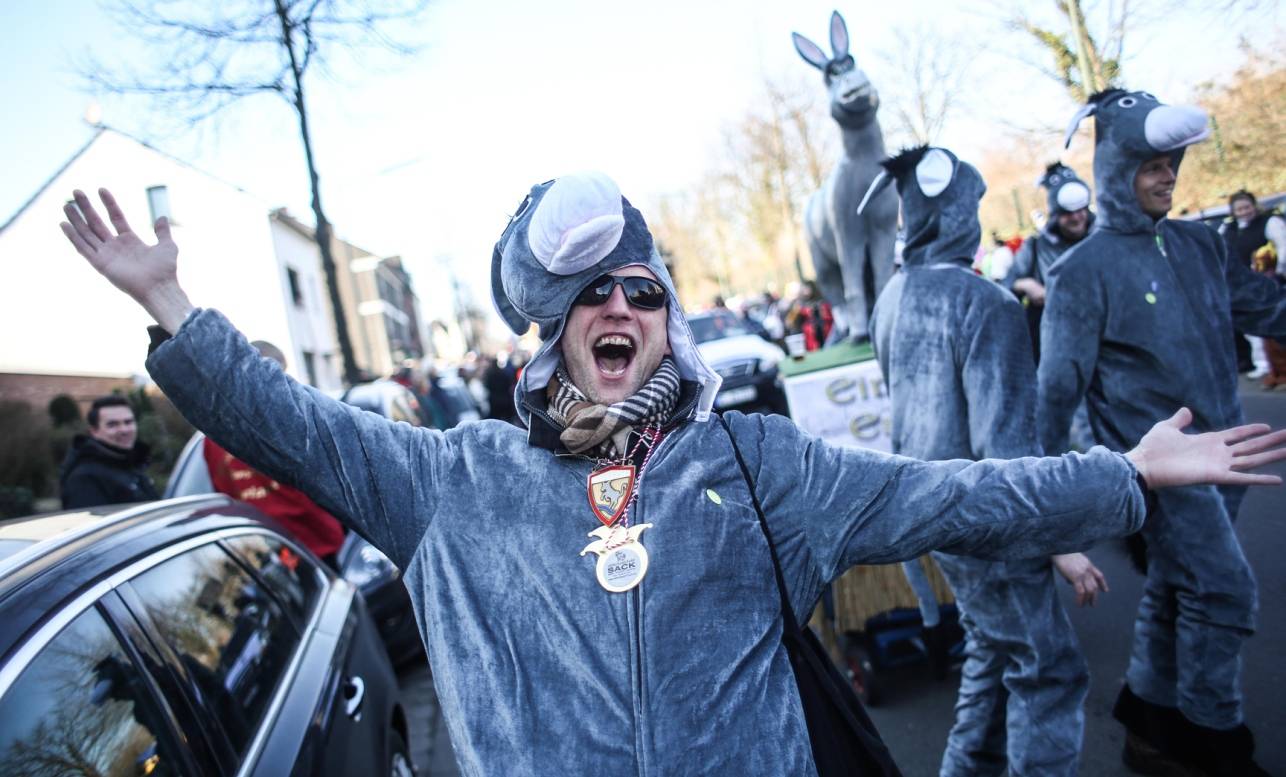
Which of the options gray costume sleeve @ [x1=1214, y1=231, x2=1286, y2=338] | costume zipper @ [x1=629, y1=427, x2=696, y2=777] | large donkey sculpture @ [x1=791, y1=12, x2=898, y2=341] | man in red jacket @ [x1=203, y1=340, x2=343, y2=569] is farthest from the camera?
large donkey sculpture @ [x1=791, y1=12, x2=898, y2=341]

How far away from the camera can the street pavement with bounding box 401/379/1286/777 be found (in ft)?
11.0

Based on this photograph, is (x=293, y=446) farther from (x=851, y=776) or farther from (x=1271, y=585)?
(x=1271, y=585)

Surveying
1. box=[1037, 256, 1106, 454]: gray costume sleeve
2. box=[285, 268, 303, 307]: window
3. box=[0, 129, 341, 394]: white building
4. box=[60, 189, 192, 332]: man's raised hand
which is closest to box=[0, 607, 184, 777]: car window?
box=[60, 189, 192, 332]: man's raised hand

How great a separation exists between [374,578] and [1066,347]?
4.08 m

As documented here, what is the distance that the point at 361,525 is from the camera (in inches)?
66.2

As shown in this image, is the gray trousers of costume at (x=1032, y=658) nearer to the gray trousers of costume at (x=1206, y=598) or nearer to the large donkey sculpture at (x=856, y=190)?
the gray trousers of costume at (x=1206, y=598)

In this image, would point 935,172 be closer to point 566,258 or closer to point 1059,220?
point 566,258

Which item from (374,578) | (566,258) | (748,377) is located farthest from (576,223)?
(748,377)

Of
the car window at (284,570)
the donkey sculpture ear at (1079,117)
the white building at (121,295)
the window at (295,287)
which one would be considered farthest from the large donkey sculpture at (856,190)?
the window at (295,287)

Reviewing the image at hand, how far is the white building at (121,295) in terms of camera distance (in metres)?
23.2

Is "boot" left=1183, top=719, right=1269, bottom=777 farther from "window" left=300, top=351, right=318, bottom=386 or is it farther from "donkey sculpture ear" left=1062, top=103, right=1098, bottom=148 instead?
"window" left=300, top=351, right=318, bottom=386

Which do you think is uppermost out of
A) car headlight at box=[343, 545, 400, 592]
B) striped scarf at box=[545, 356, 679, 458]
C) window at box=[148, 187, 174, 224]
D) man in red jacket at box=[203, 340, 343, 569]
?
window at box=[148, 187, 174, 224]

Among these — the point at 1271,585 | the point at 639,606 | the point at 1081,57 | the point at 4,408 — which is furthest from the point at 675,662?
the point at 1081,57

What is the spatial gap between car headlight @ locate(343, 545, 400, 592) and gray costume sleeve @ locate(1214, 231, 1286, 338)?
447cm
